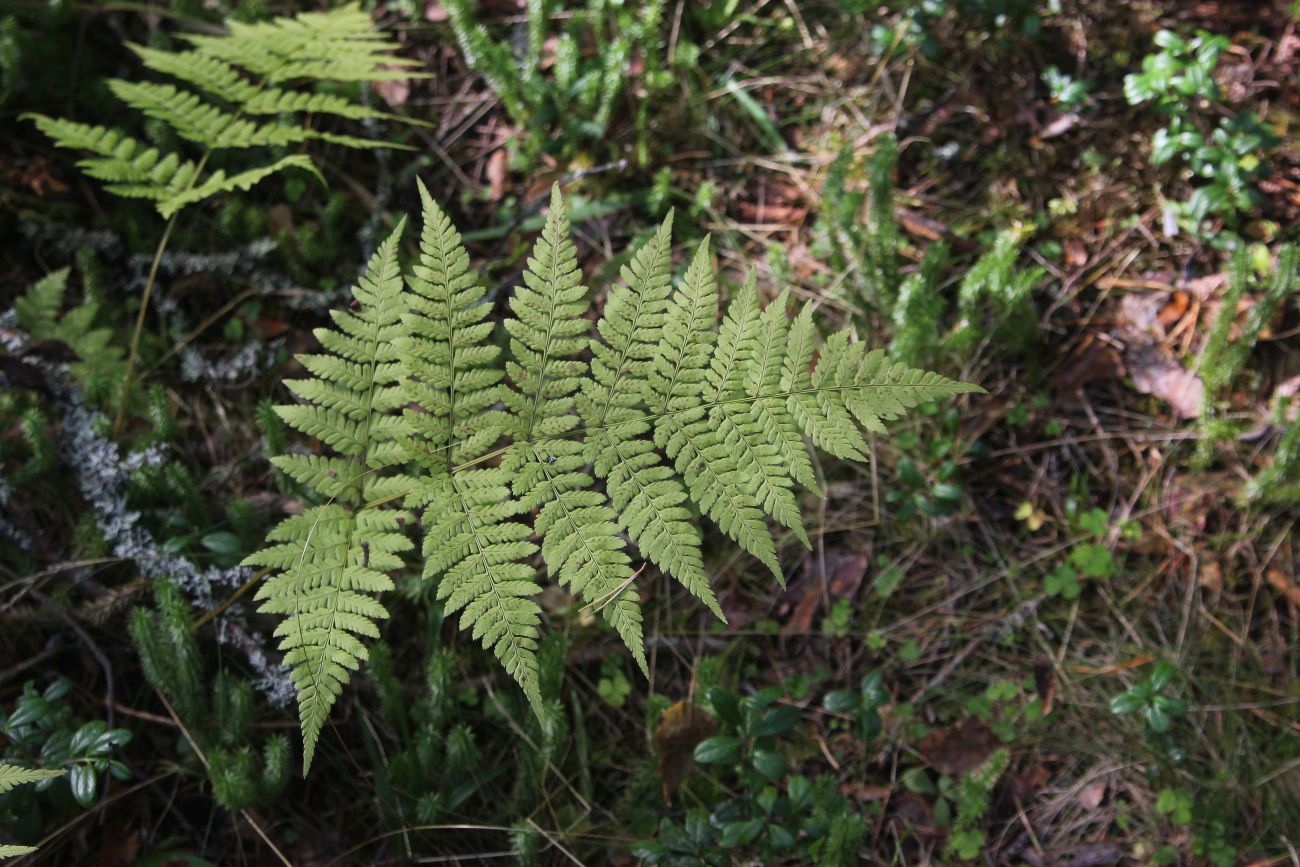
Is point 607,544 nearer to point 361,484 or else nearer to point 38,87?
point 361,484

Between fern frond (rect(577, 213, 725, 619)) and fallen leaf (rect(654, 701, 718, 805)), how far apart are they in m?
0.74

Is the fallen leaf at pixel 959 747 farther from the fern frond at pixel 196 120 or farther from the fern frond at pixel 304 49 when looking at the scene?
the fern frond at pixel 304 49

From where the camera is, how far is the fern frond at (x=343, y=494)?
2.05 metres

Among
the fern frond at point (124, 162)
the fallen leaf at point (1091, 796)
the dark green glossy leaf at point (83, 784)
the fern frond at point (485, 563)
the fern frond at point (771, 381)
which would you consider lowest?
the fallen leaf at point (1091, 796)

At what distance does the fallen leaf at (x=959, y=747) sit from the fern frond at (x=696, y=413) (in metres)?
1.12

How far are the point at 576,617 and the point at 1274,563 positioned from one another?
7.73 ft

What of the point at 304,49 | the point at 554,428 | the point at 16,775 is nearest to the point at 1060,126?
the point at 554,428

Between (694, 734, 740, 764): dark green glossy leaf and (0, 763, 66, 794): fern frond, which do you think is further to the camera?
(694, 734, 740, 764): dark green glossy leaf

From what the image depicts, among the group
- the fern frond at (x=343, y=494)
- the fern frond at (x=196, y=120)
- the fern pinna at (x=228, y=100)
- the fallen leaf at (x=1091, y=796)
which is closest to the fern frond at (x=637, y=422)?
the fern frond at (x=343, y=494)

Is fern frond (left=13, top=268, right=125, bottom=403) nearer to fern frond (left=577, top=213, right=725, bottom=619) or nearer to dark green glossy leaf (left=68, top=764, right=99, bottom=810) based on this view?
dark green glossy leaf (left=68, top=764, right=99, bottom=810)

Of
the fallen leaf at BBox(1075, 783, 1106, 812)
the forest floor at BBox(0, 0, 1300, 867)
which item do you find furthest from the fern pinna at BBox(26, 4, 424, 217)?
the fallen leaf at BBox(1075, 783, 1106, 812)

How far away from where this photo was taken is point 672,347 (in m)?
2.31

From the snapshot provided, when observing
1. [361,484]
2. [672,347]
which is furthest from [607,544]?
[361,484]

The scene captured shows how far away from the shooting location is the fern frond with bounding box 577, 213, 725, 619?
2088mm
